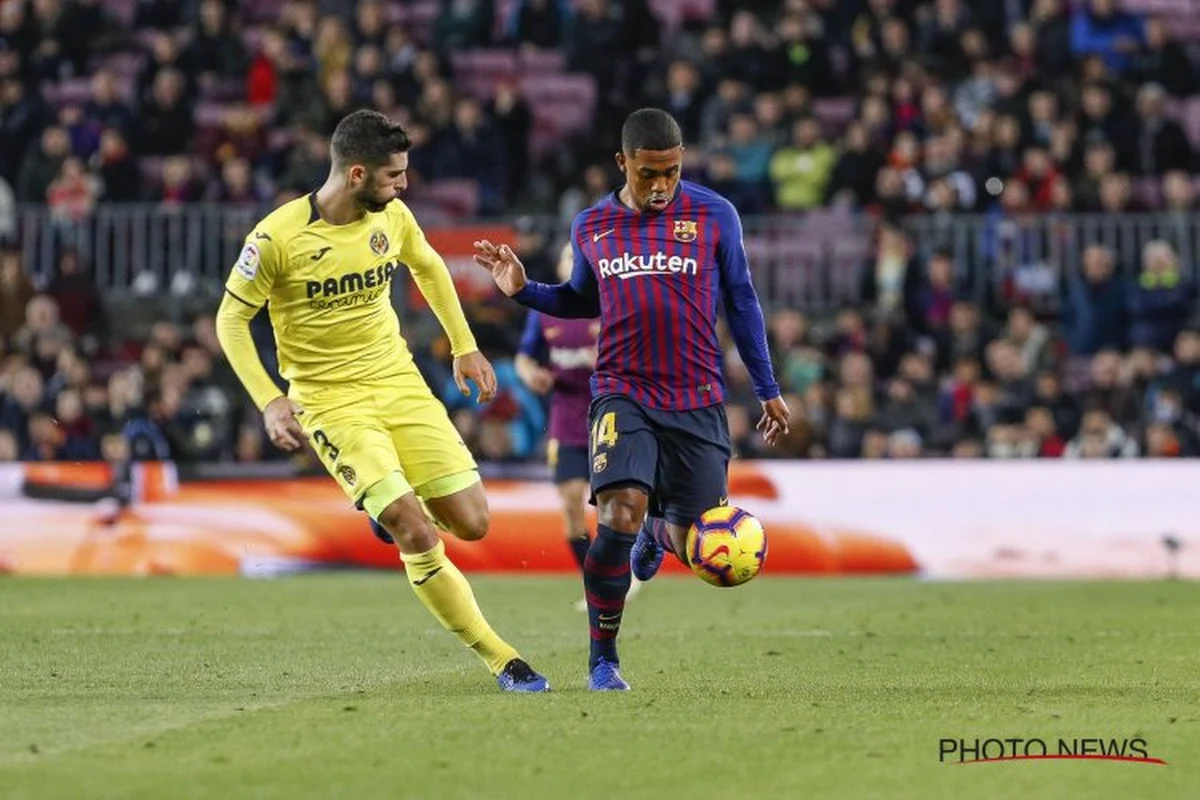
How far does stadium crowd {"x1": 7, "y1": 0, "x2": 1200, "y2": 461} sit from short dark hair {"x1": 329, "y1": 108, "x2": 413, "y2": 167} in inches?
418

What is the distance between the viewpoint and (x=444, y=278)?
984 cm

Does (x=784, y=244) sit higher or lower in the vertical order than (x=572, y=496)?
higher

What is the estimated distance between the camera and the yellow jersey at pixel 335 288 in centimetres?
937

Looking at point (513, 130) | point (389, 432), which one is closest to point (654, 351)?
point (389, 432)

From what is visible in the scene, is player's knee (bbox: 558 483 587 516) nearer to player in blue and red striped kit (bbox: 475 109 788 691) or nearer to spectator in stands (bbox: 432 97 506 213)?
player in blue and red striped kit (bbox: 475 109 788 691)

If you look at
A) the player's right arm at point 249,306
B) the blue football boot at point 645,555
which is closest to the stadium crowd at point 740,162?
the blue football boot at point 645,555

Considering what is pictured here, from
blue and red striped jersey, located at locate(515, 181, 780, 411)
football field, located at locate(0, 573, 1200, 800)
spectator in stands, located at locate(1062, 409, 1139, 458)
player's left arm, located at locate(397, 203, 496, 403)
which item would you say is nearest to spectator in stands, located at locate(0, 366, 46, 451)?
football field, located at locate(0, 573, 1200, 800)

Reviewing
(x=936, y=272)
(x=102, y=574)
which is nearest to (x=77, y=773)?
(x=102, y=574)

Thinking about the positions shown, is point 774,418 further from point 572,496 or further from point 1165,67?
point 1165,67

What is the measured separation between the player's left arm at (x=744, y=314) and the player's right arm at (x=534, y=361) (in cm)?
501

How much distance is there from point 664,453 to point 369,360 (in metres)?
1.41

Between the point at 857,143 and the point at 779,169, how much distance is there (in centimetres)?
87

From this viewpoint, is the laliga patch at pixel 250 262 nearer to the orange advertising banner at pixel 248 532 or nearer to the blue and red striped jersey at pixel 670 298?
the blue and red striped jersey at pixel 670 298

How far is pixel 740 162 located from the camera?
75.2 feet
